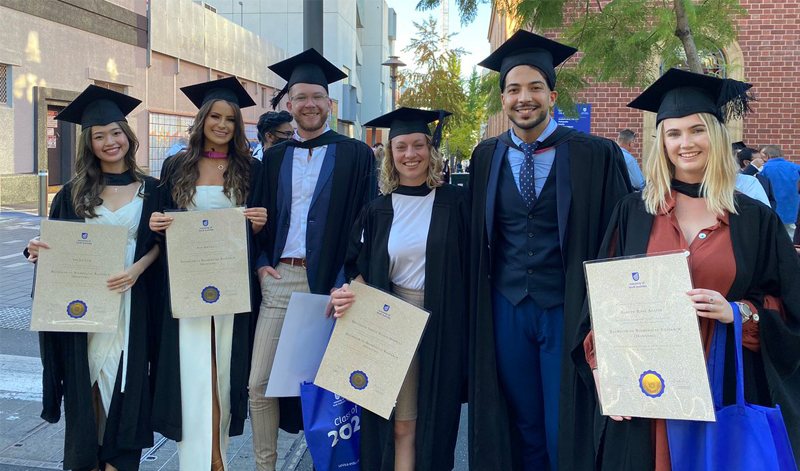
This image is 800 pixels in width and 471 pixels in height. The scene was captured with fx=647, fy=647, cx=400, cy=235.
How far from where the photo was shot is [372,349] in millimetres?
3133

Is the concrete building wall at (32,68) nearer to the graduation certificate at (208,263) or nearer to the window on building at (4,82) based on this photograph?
the window on building at (4,82)

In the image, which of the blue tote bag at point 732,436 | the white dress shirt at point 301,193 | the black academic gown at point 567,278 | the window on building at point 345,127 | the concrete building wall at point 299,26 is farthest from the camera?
the window on building at point 345,127

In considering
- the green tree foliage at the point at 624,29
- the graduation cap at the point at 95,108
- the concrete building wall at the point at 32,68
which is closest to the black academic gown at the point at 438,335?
the graduation cap at the point at 95,108

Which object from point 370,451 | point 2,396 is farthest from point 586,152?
point 2,396

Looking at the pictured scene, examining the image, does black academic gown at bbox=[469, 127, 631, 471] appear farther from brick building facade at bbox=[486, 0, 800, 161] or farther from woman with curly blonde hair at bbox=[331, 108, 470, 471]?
brick building facade at bbox=[486, 0, 800, 161]

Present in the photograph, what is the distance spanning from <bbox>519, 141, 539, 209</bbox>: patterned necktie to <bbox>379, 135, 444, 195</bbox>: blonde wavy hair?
1.47ft

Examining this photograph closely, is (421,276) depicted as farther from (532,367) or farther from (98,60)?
(98,60)

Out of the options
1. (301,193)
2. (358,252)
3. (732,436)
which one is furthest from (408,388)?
(732,436)

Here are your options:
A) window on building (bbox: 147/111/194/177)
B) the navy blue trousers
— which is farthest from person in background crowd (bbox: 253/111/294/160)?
window on building (bbox: 147/111/194/177)

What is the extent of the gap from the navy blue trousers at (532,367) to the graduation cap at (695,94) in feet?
3.42

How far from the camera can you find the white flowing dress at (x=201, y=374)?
346 centimetres

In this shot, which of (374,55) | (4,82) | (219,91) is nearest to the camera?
(219,91)

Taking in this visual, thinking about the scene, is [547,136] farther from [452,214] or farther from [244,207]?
[244,207]

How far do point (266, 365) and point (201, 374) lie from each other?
34 cm
